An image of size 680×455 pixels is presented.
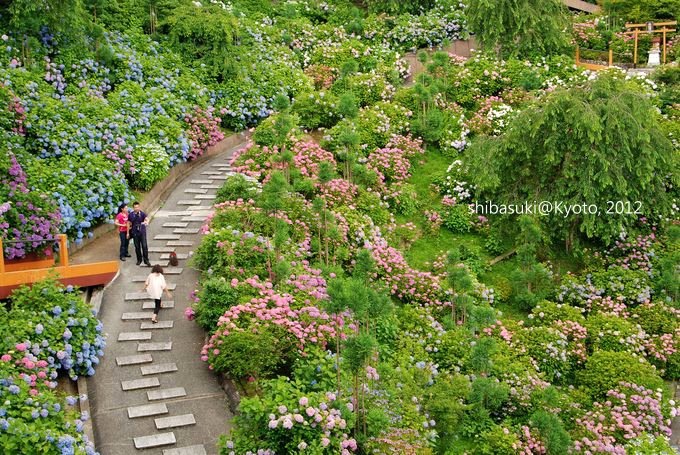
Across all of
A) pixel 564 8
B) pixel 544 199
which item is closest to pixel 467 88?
pixel 564 8

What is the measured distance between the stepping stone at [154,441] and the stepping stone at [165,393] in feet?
2.52

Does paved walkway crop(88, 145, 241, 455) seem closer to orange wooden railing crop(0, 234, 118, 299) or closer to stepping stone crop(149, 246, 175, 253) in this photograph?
stepping stone crop(149, 246, 175, 253)

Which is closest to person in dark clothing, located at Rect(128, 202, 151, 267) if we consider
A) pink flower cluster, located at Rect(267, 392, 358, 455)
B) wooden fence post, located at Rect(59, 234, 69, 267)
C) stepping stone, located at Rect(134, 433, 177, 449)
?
wooden fence post, located at Rect(59, 234, 69, 267)

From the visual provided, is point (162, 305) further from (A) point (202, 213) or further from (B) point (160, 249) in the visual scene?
(A) point (202, 213)

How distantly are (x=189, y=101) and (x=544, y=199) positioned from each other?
832cm

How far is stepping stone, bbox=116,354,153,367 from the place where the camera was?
40.0 feet

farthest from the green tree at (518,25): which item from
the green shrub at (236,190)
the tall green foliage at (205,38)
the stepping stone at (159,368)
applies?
the stepping stone at (159,368)

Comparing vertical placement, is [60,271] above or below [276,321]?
above

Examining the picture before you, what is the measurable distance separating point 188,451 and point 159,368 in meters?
1.77

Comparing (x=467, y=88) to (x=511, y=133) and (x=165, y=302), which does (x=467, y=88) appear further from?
(x=165, y=302)

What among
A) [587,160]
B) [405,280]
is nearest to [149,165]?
[405,280]

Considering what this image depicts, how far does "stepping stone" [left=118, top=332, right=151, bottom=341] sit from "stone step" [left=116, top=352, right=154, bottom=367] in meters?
0.40

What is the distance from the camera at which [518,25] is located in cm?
2278

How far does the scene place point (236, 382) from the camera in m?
11.9
